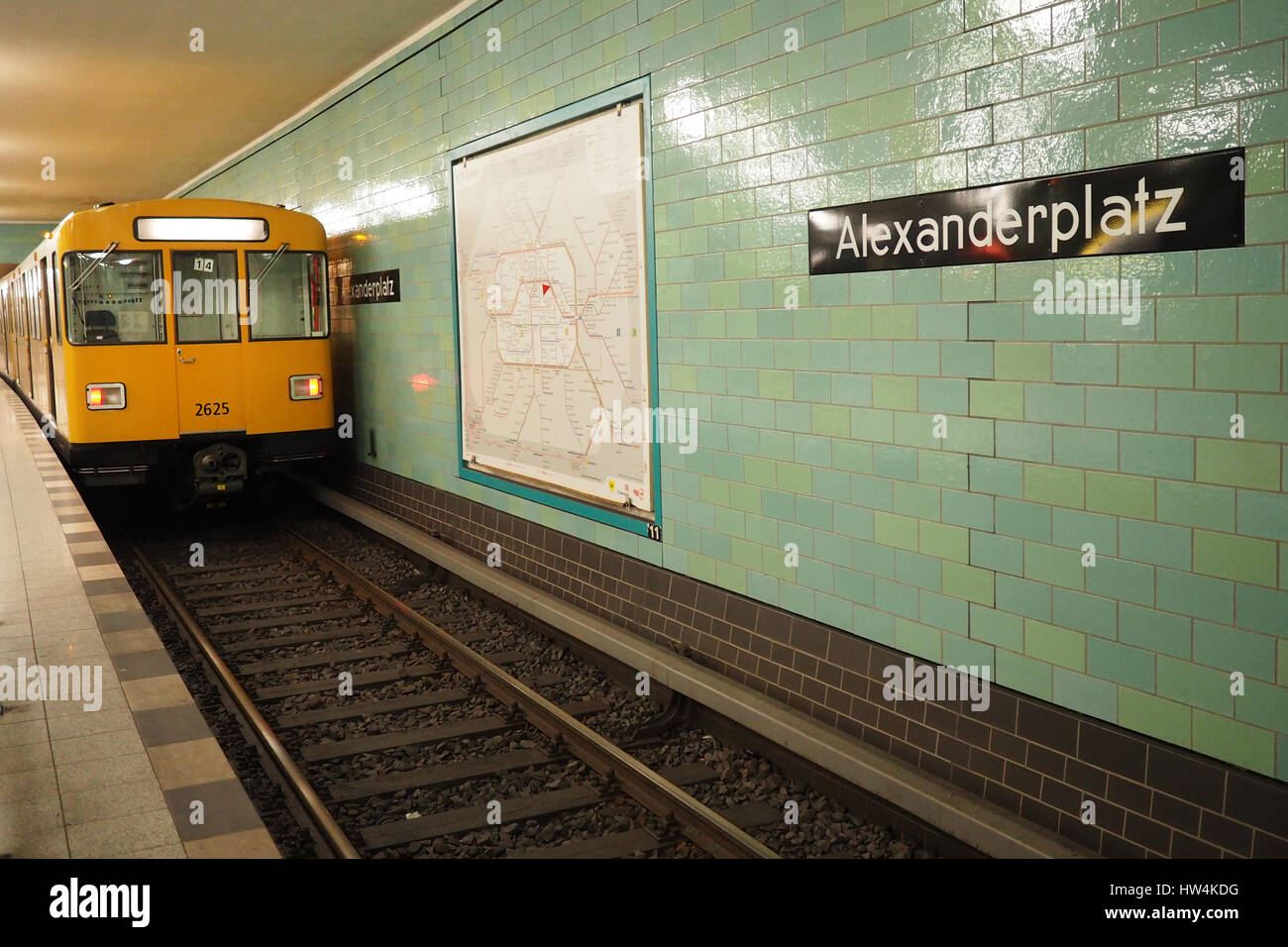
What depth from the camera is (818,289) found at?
16.2ft

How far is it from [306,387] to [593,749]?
254 inches

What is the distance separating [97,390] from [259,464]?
1.54 m

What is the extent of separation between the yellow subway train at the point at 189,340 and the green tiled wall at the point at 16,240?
1876 cm

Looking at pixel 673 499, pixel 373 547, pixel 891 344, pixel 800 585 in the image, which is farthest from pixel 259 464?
pixel 891 344

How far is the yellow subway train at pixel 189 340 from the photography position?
31.7 feet

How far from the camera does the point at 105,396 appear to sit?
31.8 feet

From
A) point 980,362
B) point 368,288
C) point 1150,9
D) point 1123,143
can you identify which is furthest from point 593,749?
point 368,288

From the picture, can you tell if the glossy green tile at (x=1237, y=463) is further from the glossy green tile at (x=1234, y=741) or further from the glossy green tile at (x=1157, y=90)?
the glossy green tile at (x=1157, y=90)

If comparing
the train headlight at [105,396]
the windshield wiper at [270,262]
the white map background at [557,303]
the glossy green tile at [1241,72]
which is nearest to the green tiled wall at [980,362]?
the glossy green tile at [1241,72]

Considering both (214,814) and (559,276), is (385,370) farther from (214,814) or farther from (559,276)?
(214,814)

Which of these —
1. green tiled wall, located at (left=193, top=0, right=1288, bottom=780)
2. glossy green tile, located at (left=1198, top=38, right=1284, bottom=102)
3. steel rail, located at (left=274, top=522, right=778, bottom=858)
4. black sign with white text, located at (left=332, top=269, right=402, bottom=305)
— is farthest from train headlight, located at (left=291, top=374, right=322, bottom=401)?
glossy green tile, located at (left=1198, top=38, right=1284, bottom=102)

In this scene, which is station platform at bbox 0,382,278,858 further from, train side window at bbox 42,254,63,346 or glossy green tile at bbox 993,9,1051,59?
glossy green tile at bbox 993,9,1051,59

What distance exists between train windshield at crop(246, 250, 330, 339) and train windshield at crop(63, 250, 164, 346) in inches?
31.4

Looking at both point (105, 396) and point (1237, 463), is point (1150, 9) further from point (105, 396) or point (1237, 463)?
point (105, 396)
